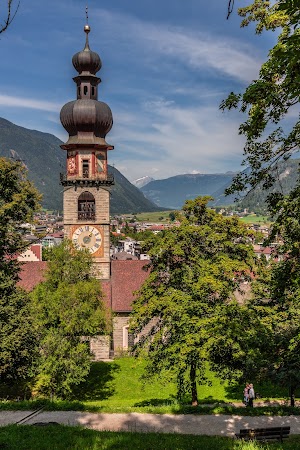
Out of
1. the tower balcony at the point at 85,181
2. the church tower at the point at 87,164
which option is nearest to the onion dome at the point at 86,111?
the church tower at the point at 87,164

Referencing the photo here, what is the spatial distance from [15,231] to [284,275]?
17.3 meters

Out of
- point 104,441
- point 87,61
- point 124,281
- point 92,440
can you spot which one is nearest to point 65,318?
point 92,440

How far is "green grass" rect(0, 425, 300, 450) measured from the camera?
11.3 m

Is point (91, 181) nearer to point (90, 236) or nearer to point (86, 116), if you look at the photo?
point (90, 236)

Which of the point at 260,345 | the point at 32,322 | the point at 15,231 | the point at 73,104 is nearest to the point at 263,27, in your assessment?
the point at 260,345

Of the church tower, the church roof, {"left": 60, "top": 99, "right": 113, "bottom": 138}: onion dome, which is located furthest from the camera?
the church roof

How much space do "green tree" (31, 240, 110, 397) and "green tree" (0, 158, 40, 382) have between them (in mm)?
757

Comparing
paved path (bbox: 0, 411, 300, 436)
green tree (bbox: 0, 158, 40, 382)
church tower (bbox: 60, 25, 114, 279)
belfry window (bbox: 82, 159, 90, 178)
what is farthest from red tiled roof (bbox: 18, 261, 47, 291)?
paved path (bbox: 0, 411, 300, 436)

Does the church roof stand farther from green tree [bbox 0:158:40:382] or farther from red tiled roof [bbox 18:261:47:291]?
green tree [bbox 0:158:40:382]

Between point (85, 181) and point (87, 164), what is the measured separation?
1.36 meters

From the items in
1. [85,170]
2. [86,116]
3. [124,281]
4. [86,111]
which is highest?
[86,111]

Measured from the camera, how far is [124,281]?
36.7 m

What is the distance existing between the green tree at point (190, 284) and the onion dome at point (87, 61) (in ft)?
61.1

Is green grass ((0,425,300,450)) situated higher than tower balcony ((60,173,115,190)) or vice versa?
tower balcony ((60,173,115,190))
